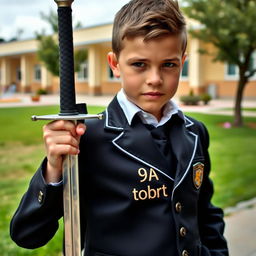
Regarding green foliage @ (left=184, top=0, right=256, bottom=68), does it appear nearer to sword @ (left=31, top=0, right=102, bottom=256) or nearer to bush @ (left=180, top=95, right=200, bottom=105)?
bush @ (left=180, top=95, right=200, bottom=105)

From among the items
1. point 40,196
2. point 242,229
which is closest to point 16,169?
point 242,229

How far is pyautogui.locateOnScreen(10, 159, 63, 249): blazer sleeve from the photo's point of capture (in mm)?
1300

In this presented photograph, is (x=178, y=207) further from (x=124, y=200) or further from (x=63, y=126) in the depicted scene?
(x=63, y=126)

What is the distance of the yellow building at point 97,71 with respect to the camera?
1023 inches

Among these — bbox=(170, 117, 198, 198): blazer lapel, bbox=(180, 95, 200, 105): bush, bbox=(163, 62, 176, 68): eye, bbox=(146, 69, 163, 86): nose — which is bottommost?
bbox=(180, 95, 200, 105): bush

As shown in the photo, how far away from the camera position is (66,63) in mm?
1175

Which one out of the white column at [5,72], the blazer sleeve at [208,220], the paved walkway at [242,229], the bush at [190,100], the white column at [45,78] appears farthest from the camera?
the white column at [5,72]

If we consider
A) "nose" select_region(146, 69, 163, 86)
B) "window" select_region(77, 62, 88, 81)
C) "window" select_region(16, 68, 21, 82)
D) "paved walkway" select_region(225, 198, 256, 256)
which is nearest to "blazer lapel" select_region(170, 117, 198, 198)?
"nose" select_region(146, 69, 163, 86)

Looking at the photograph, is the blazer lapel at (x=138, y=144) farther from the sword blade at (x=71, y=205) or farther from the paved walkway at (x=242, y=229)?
the paved walkway at (x=242, y=229)

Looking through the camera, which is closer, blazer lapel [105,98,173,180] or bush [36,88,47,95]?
blazer lapel [105,98,173,180]

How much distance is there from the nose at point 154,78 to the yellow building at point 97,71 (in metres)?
17.1

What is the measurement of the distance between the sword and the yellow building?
682 inches

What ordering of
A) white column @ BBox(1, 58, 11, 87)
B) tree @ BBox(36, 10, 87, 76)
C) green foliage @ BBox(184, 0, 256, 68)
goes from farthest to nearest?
white column @ BBox(1, 58, 11, 87) → tree @ BBox(36, 10, 87, 76) → green foliage @ BBox(184, 0, 256, 68)

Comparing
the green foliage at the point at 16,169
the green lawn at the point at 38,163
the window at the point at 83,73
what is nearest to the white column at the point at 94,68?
the window at the point at 83,73
